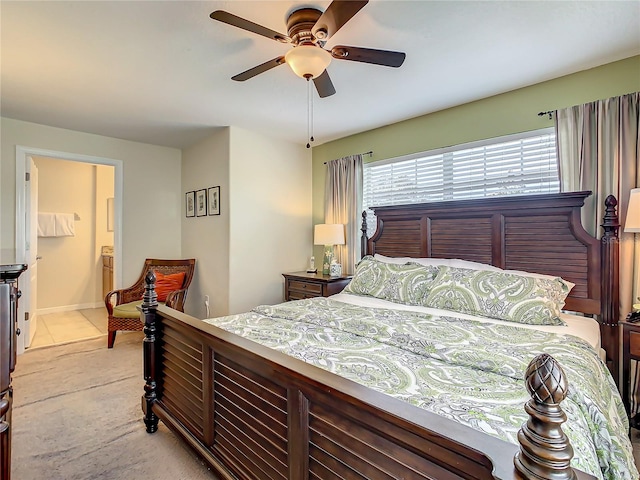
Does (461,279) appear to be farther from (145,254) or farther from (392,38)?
(145,254)

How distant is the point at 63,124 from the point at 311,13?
135 inches

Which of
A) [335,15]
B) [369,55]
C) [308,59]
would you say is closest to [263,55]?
[308,59]


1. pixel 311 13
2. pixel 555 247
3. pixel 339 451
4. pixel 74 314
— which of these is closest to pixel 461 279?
pixel 555 247

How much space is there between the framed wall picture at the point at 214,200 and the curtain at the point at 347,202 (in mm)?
1370

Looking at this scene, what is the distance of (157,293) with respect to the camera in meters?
4.26

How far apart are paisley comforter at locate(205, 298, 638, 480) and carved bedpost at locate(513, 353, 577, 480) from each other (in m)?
0.30

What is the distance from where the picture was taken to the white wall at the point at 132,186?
3713mm

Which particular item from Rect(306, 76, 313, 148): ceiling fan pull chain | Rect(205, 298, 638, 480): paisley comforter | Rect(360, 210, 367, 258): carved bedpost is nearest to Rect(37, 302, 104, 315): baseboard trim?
Rect(306, 76, 313, 148): ceiling fan pull chain

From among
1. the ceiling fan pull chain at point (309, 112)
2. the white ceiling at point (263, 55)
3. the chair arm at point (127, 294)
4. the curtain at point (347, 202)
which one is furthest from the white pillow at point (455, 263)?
the chair arm at point (127, 294)

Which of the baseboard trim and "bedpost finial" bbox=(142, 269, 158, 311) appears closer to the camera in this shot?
"bedpost finial" bbox=(142, 269, 158, 311)

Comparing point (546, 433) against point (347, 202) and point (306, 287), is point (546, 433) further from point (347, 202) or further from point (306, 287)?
point (347, 202)

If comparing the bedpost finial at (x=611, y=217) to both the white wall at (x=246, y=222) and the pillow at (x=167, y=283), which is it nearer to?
the white wall at (x=246, y=222)

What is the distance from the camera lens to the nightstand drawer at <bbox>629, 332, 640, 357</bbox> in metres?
2.05

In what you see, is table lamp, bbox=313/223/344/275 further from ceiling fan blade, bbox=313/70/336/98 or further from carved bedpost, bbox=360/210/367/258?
ceiling fan blade, bbox=313/70/336/98
